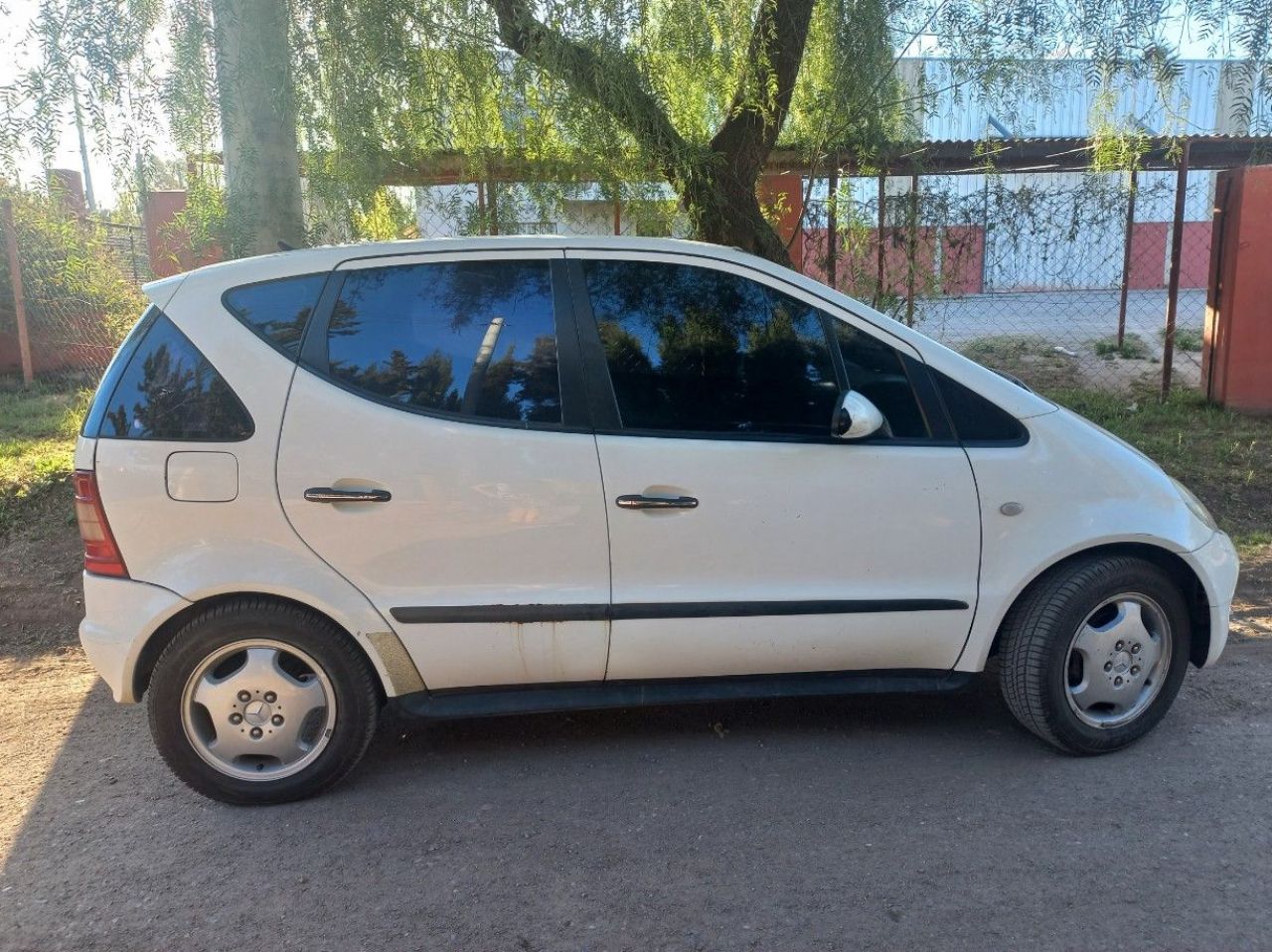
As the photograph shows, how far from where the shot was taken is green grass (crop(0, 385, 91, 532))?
6.50 meters

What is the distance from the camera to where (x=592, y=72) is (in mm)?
5492

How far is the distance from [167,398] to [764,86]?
419 cm

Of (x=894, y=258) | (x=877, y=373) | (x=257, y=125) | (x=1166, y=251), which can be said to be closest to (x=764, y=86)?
(x=894, y=258)

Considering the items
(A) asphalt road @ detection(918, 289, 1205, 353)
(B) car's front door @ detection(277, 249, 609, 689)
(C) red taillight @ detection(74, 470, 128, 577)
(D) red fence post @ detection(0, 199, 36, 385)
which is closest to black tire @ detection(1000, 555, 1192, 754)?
(B) car's front door @ detection(277, 249, 609, 689)

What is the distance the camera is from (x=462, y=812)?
3.44 meters

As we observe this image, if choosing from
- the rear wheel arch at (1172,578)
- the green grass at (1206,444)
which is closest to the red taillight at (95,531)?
the rear wheel arch at (1172,578)

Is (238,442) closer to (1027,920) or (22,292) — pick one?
(1027,920)

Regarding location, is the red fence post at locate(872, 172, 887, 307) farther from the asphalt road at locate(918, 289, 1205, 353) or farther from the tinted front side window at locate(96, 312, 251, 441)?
the tinted front side window at locate(96, 312, 251, 441)

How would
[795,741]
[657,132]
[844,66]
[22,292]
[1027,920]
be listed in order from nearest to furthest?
1. [1027,920]
2. [795,741]
3. [657,132]
4. [844,66]
5. [22,292]

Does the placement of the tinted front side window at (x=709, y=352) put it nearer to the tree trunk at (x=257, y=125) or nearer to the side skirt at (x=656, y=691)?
the side skirt at (x=656, y=691)

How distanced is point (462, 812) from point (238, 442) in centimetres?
145

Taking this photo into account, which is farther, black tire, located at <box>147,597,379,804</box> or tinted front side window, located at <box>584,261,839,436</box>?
tinted front side window, located at <box>584,261,839,436</box>

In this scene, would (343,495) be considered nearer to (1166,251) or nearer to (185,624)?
(185,624)

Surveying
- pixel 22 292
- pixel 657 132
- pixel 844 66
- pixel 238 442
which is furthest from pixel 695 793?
pixel 22 292
